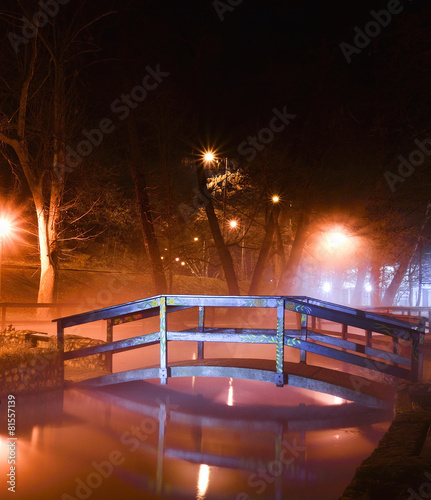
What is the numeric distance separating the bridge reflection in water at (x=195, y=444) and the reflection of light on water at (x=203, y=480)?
0.01 m

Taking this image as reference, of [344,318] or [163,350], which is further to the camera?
[163,350]

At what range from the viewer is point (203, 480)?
21.4 ft

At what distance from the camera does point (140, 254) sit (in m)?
40.5

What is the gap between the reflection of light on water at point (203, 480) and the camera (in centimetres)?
608

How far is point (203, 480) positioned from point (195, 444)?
1.38 meters

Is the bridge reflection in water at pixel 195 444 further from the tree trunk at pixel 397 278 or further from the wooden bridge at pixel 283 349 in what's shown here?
the tree trunk at pixel 397 278

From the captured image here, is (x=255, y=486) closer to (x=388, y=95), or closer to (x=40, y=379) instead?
(x=40, y=379)

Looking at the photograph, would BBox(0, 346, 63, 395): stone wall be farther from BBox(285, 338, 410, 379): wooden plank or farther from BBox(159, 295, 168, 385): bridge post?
BBox(285, 338, 410, 379): wooden plank

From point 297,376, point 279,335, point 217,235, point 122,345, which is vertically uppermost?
point 217,235

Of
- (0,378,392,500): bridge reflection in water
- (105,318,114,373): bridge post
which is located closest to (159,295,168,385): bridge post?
(0,378,392,500): bridge reflection in water

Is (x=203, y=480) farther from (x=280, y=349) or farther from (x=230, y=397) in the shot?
(x=230, y=397)

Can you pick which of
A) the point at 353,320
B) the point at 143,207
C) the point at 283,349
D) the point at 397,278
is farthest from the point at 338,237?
the point at 283,349

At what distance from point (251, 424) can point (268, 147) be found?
61.3 ft

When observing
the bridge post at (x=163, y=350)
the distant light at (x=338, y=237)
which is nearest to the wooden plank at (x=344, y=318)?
the bridge post at (x=163, y=350)
